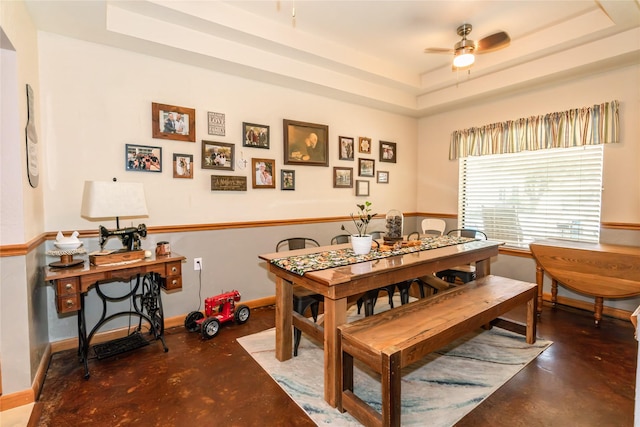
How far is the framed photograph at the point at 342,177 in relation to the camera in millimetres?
4180

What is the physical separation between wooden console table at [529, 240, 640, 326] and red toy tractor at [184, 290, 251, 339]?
10.2 feet

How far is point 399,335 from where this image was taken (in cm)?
173

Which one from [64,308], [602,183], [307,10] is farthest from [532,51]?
[64,308]

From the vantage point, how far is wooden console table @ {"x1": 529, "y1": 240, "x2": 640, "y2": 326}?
268 cm

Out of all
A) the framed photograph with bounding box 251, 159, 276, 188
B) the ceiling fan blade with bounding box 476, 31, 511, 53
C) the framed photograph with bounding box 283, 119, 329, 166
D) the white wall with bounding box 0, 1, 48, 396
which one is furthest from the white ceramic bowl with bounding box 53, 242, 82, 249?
the ceiling fan blade with bounding box 476, 31, 511, 53

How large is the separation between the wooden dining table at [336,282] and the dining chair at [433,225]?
1859 mm

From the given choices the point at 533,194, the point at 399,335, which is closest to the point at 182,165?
the point at 399,335

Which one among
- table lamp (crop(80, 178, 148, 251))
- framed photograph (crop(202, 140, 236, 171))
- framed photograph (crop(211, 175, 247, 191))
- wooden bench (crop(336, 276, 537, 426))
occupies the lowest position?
wooden bench (crop(336, 276, 537, 426))

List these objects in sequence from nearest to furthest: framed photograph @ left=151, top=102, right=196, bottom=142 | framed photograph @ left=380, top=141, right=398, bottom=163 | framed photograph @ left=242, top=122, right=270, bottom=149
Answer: framed photograph @ left=151, top=102, right=196, bottom=142
framed photograph @ left=242, top=122, right=270, bottom=149
framed photograph @ left=380, top=141, right=398, bottom=163

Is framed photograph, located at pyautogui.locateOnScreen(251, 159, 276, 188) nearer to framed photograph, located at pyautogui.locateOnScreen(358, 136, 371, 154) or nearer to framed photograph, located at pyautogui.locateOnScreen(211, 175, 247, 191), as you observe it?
framed photograph, located at pyautogui.locateOnScreen(211, 175, 247, 191)

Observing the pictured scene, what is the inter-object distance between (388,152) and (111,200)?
12.0ft

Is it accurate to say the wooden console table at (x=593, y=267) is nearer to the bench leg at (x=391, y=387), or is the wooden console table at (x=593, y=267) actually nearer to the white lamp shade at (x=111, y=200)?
the bench leg at (x=391, y=387)

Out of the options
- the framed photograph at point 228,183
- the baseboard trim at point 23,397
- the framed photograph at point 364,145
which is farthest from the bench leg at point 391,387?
the framed photograph at point 364,145

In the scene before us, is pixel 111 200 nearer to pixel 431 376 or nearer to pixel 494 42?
pixel 431 376
